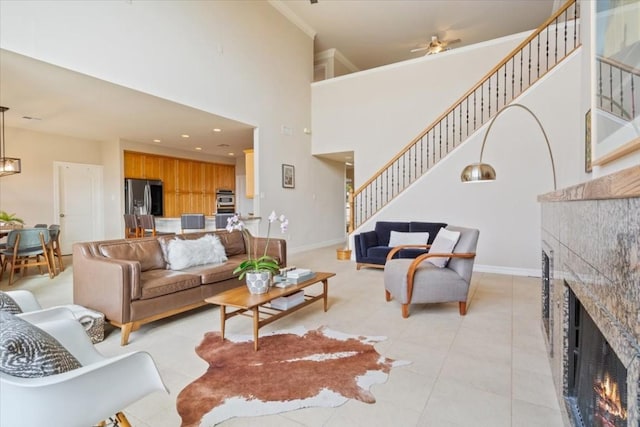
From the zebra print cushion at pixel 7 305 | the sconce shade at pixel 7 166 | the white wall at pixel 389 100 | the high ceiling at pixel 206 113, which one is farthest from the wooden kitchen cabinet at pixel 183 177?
the zebra print cushion at pixel 7 305

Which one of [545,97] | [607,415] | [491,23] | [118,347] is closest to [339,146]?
[545,97]

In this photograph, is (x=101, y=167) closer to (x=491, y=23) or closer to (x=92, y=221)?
(x=92, y=221)

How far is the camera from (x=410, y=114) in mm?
6512

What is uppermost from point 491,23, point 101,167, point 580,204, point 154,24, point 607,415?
point 491,23

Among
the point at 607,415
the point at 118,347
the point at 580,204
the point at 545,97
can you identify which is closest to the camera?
the point at 607,415

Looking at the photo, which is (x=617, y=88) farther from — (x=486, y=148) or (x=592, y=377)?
(x=486, y=148)

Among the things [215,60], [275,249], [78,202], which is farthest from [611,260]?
[78,202]

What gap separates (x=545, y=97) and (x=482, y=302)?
3271 millimetres

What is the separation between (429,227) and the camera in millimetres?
5082

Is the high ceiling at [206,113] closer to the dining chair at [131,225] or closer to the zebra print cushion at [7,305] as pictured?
the dining chair at [131,225]

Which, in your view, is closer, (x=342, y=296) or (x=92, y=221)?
(x=342, y=296)

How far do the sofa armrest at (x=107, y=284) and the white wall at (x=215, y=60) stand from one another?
225 cm

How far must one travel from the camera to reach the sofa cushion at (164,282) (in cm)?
271

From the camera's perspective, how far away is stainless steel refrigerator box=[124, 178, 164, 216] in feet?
24.2
